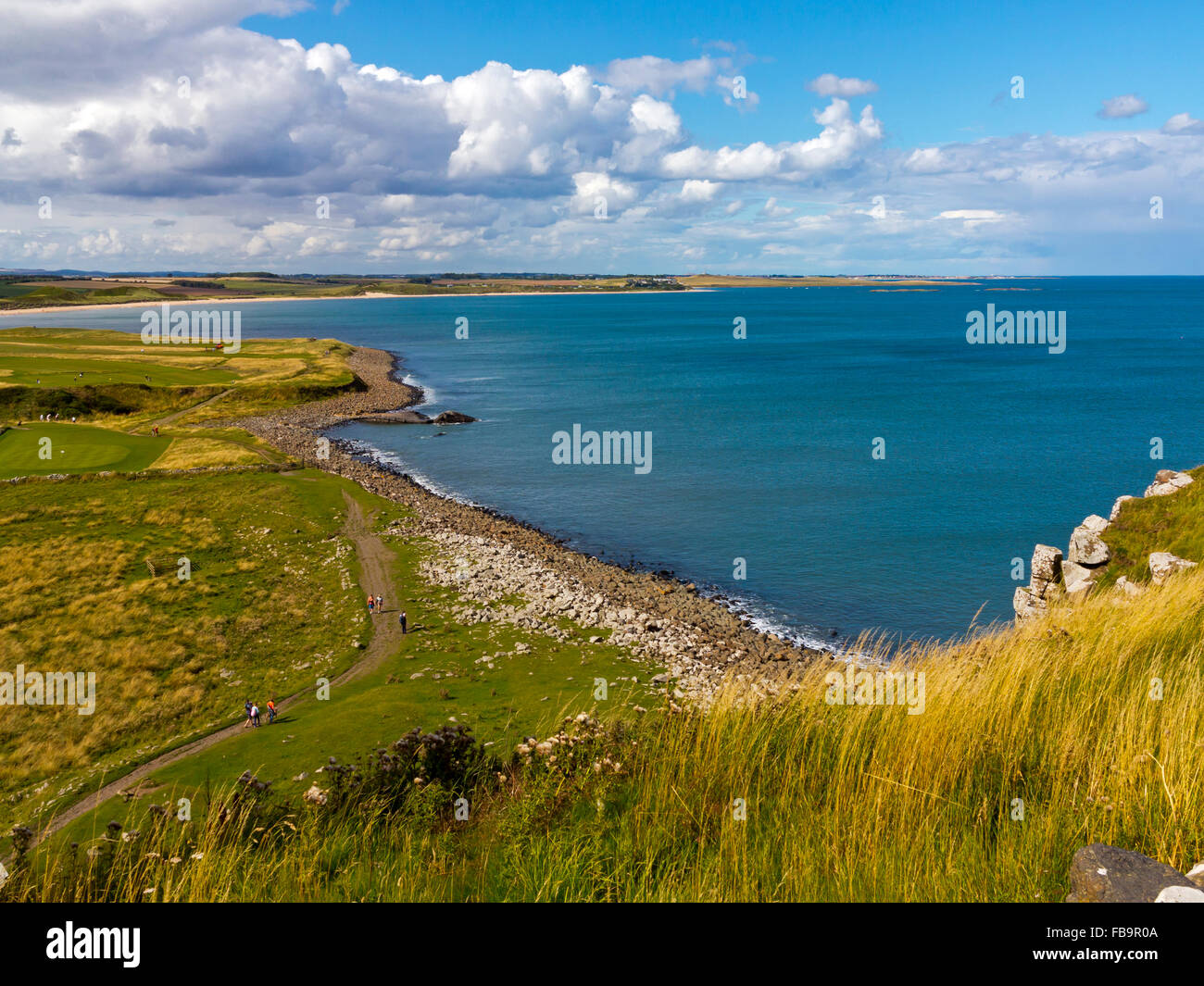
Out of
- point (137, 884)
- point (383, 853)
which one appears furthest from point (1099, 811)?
point (137, 884)

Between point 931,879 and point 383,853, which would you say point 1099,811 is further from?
point 383,853

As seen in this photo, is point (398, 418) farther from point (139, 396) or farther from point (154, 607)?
point (154, 607)

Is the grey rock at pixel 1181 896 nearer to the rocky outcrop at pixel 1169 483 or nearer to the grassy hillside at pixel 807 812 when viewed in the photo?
the grassy hillside at pixel 807 812

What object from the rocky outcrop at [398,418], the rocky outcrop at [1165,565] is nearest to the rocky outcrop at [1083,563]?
the rocky outcrop at [1165,565]

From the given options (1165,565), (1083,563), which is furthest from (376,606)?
(1165,565)

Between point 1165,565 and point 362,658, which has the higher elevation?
point 1165,565

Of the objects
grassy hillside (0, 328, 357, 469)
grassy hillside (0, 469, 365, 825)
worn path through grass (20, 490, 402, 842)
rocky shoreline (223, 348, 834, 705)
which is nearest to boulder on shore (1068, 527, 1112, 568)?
rocky shoreline (223, 348, 834, 705)

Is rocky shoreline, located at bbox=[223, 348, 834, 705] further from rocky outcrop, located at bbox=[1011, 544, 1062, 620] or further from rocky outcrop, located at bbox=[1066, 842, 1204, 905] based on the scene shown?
rocky outcrop, located at bbox=[1066, 842, 1204, 905]
